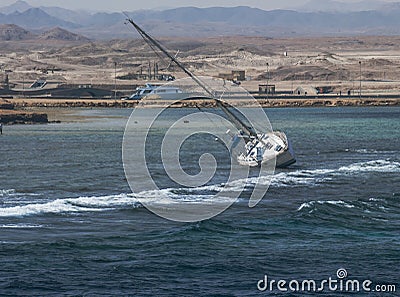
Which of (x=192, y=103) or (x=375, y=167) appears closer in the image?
(x=375, y=167)

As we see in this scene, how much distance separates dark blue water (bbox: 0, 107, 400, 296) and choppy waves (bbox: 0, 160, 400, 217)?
5cm

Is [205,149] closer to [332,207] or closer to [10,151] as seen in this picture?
[10,151]

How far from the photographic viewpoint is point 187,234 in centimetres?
3034

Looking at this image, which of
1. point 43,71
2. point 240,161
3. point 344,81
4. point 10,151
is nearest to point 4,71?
point 43,71

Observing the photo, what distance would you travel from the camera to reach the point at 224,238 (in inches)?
1174

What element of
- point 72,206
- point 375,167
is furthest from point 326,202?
point 375,167

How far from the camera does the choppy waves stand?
114 ft

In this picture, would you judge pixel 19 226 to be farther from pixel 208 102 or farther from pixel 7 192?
pixel 208 102

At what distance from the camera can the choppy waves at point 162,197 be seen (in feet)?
114

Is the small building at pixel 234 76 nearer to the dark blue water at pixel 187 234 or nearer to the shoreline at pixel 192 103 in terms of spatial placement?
the shoreline at pixel 192 103

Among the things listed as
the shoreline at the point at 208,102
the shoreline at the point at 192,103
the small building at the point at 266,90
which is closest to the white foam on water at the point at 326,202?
the shoreline at the point at 192,103

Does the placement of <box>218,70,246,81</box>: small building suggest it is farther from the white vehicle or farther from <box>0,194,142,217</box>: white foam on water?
<box>0,194,142,217</box>: white foam on water

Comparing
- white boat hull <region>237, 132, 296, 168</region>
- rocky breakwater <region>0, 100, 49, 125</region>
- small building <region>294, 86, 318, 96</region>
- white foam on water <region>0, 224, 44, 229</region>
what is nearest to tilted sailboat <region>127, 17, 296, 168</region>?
white boat hull <region>237, 132, 296, 168</region>

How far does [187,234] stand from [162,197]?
7861mm
